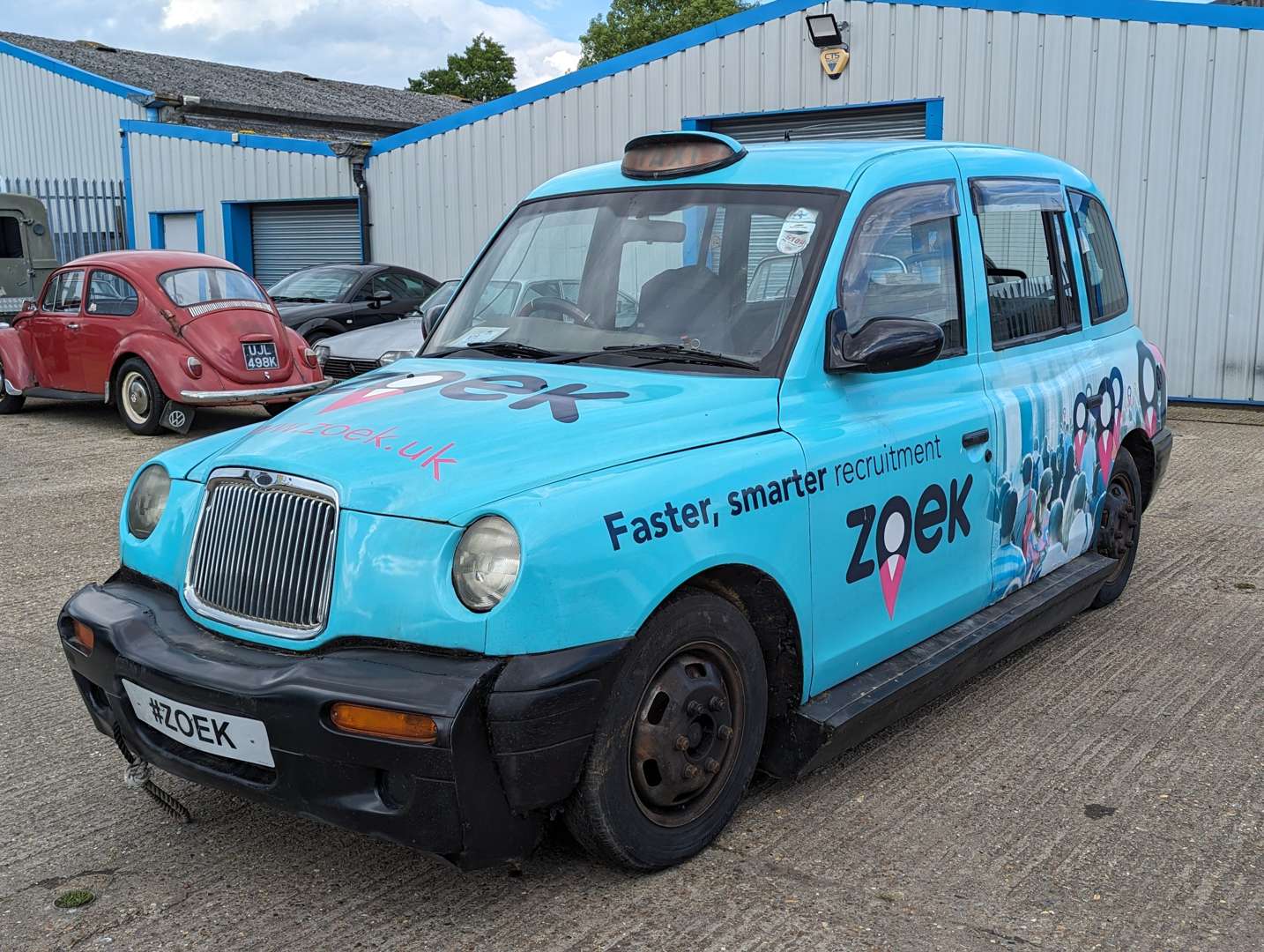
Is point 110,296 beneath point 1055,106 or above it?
beneath

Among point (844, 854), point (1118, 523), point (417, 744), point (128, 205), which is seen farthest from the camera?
point (128, 205)

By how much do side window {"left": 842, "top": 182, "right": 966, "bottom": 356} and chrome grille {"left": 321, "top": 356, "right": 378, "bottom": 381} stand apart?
28.7 ft

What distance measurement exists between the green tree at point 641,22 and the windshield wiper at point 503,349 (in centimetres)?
7010

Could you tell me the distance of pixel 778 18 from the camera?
1418cm

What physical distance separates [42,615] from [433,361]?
2898mm

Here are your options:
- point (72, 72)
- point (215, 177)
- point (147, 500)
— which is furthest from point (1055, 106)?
point (72, 72)

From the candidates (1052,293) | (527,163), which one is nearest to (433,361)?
(1052,293)

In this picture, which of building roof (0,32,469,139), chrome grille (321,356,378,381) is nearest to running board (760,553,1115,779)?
chrome grille (321,356,378,381)

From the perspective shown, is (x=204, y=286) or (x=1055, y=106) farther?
(x=1055, y=106)

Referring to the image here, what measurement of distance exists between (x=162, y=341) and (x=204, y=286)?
0.76 metres

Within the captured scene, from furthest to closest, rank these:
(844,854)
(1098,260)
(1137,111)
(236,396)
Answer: (1137,111) → (236,396) → (1098,260) → (844,854)

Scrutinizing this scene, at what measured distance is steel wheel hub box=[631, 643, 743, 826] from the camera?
3.12m

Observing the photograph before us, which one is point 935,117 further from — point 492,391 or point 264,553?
point 264,553

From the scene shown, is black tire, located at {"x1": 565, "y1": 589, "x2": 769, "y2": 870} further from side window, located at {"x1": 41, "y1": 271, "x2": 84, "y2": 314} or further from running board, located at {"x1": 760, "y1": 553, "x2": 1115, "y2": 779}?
side window, located at {"x1": 41, "y1": 271, "x2": 84, "y2": 314}
